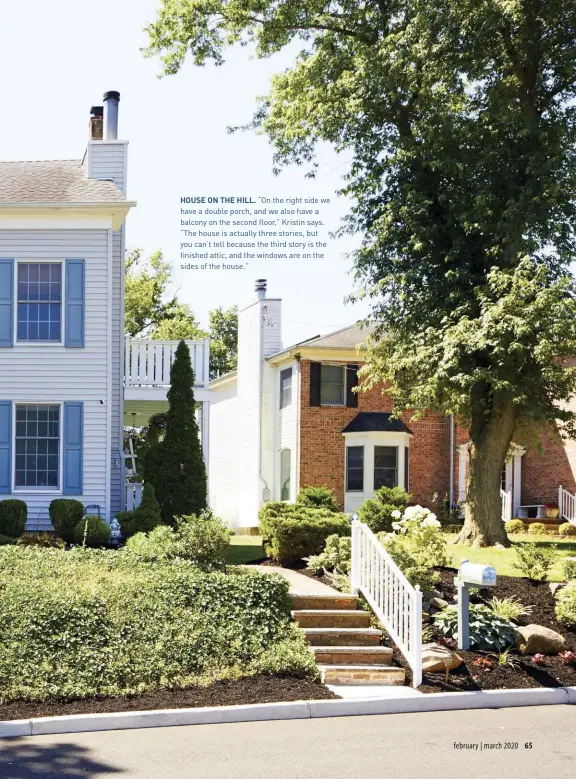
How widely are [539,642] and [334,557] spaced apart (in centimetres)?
340

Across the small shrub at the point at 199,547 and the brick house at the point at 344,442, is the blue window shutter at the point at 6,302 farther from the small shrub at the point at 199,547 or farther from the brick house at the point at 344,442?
the brick house at the point at 344,442

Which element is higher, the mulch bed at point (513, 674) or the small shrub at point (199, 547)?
the small shrub at point (199, 547)

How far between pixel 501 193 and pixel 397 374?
14.4 feet

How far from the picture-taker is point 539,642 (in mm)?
11492

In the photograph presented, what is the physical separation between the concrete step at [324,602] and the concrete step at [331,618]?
123mm

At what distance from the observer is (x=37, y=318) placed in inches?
748

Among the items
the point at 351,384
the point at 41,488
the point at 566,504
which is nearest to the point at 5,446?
the point at 41,488

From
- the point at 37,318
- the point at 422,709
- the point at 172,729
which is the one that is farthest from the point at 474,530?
the point at 172,729

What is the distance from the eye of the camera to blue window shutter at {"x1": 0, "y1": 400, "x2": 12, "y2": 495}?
730 inches

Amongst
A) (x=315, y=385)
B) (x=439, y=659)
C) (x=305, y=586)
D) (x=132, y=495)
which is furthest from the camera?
(x=315, y=385)


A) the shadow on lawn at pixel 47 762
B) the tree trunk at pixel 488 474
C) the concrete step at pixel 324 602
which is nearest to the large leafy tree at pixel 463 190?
the tree trunk at pixel 488 474

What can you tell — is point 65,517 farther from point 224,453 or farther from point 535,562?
point 224,453

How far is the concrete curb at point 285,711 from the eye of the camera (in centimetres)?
877

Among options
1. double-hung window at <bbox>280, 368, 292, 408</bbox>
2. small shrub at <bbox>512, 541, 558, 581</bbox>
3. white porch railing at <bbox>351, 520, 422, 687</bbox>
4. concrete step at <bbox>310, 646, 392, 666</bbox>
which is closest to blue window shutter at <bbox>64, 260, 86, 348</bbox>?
white porch railing at <bbox>351, 520, 422, 687</bbox>
